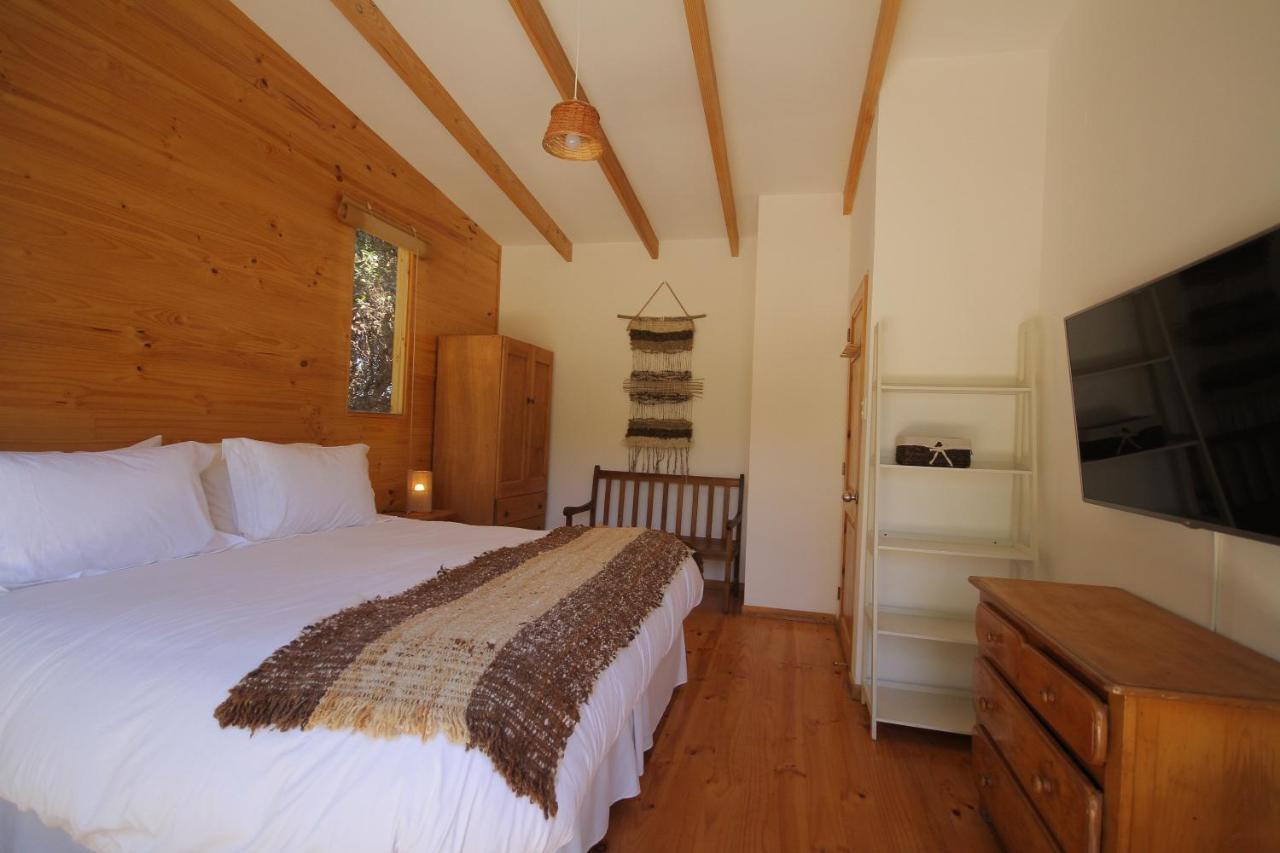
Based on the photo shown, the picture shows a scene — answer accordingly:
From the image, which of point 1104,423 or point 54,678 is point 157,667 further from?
point 1104,423

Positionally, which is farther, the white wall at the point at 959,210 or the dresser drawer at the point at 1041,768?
the white wall at the point at 959,210

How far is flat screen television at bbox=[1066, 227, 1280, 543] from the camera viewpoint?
1.07 metres

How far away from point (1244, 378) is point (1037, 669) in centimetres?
75

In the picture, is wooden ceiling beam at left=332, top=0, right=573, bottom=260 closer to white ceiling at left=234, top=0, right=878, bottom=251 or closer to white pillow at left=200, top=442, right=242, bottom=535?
white ceiling at left=234, top=0, right=878, bottom=251

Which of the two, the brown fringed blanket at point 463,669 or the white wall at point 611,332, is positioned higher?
the white wall at point 611,332

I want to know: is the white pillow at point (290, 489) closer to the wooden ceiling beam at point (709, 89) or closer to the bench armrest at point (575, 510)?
the bench armrest at point (575, 510)

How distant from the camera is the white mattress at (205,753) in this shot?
3.11 feet

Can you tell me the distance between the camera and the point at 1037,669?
4.56ft

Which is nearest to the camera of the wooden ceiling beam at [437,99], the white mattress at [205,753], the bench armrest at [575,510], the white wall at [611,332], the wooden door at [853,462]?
the white mattress at [205,753]

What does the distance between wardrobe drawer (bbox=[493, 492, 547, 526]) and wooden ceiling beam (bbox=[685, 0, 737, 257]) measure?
7.97 ft

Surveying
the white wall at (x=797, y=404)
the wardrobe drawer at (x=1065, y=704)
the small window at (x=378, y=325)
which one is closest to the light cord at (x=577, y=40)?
the small window at (x=378, y=325)

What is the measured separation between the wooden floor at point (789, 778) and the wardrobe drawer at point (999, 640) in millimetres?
588

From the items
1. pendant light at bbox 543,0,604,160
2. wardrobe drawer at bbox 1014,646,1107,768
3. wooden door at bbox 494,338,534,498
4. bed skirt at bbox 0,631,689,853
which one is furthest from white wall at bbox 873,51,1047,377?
wooden door at bbox 494,338,534,498

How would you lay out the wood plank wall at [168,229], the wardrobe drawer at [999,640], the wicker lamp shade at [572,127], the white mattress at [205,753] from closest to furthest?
the white mattress at [205,753], the wardrobe drawer at [999,640], the wood plank wall at [168,229], the wicker lamp shade at [572,127]
